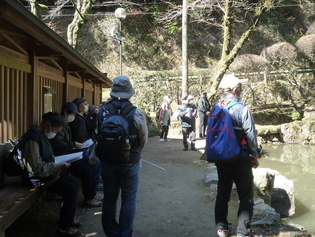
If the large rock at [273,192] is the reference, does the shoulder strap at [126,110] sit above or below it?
above

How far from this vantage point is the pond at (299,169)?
6.09 meters

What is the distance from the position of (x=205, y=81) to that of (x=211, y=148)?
50.5 feet

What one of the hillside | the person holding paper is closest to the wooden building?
the person holding paper

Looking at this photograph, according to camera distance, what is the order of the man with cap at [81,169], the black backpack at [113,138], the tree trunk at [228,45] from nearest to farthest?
the black backpack at [113,138] < the man with cap at [81,169] < the tree trunk at [228,45]

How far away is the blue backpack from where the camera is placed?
3.33 m

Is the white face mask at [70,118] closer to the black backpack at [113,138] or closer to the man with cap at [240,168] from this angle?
the black backpack at [113,138]

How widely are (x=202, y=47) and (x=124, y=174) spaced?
23.3 m

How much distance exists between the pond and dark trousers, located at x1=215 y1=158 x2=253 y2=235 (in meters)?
2.41

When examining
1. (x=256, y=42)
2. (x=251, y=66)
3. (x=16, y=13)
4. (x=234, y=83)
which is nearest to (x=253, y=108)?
(x=251, y=66)

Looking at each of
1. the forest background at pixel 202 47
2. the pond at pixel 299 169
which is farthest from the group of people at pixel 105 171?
the forest background at pixel 202 47

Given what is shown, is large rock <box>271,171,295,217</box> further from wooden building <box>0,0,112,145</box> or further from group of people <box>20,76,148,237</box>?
wooden building <box>0,0,112,145</box>

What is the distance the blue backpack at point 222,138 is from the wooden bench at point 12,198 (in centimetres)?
204

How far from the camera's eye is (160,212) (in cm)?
470

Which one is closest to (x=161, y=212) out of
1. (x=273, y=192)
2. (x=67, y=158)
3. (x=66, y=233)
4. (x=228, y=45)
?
(x=66, y=233)
